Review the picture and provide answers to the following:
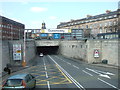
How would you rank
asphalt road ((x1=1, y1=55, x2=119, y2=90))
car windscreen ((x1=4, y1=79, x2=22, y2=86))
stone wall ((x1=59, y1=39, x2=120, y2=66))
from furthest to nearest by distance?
stone wall ((x1=59, y1=39, x2=120, y2=66)), asphalt road ((x1=1, y1=55, x2=119, y2=90)), car windscreen ((x1=4, y1=79, x2=22, y2=86))

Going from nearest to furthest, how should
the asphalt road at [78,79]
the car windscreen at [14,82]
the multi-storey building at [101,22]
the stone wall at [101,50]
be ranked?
1. the car windscreen at [14,82]
2. the asphalt road at [78,79]
3. the stone wall at [101,50]
4. the multi-storey building at [101,22]

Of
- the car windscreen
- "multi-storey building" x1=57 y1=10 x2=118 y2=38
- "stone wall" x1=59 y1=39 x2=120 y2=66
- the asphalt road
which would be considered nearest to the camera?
the car windscreen

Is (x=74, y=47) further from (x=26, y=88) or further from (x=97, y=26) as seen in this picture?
(x=97, y=26)

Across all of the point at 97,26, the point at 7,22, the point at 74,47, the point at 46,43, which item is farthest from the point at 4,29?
the point at 97,26

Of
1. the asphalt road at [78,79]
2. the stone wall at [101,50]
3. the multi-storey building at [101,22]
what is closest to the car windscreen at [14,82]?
the asphalt road at [78,79]

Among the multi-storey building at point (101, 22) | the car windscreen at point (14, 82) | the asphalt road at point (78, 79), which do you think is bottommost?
the asphalt road at point (78, 79)

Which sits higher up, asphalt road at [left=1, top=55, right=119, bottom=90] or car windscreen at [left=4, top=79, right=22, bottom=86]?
car windscreen at [left=4, top=79, right=22, bottom=86]

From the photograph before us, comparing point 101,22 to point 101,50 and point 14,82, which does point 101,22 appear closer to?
point 101,50

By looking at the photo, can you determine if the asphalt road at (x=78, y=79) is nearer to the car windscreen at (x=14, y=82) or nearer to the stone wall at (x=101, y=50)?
the car windscreen at (x=14, y=82)

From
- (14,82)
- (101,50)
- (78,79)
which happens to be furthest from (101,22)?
(14,82)

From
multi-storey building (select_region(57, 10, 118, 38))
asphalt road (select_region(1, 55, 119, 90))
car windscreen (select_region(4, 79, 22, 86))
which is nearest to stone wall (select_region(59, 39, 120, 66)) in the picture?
asphalt road (select_region(1, 55, 119, 90))

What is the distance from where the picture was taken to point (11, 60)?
28.8 metres

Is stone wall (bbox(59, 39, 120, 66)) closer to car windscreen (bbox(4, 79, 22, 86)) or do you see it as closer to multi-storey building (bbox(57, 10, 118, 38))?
car windscreen (bbox(4, 79, 22, 86))

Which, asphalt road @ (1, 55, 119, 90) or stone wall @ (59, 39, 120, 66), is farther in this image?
stone wall @ (59, 39, 120, 66)
